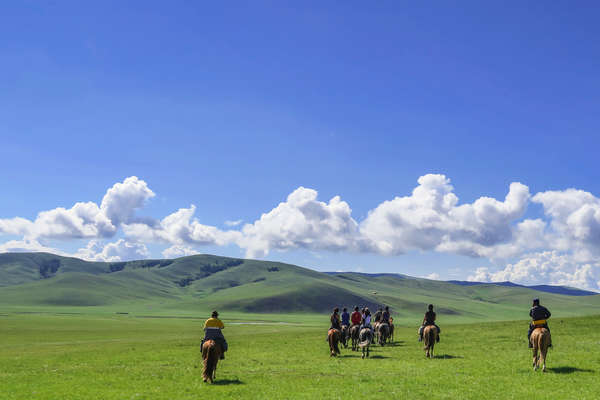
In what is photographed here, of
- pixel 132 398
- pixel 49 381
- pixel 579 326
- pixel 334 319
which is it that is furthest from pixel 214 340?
pixel 579 326

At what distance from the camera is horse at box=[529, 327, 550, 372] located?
25.8 meters

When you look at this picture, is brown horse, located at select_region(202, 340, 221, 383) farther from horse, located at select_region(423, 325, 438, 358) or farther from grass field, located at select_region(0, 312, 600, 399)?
horse, located at select_region(423, 325, 438, 358)

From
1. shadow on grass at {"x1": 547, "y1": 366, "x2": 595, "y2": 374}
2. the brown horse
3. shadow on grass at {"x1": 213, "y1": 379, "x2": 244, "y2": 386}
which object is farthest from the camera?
the brown horse

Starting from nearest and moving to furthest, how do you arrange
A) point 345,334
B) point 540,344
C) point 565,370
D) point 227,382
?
point 227,382
point 565,370
point 540,344
point 345,334

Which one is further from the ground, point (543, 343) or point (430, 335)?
point (543, 343)

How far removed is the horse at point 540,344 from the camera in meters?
25.8

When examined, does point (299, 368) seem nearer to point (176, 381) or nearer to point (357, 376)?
point (357, 376)

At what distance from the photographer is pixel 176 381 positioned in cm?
2603

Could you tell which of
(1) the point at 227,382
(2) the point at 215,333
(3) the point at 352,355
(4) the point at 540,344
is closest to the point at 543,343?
(4) the point at 540,344

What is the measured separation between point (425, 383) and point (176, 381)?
12.7m

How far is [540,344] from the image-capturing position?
25.9 metres

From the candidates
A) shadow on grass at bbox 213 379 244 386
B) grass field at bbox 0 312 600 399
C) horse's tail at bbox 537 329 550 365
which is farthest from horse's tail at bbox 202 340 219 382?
horse's tail at bbox 537 329 550 365

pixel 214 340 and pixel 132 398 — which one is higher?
pixel 214 340

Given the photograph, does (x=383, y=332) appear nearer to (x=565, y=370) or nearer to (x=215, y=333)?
(x=565, y=370)
